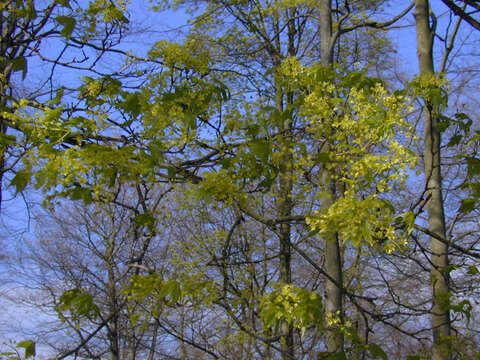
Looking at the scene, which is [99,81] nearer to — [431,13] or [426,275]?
[431,13]

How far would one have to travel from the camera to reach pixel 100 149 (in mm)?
2277

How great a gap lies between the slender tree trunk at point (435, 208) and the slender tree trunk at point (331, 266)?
0.70 m

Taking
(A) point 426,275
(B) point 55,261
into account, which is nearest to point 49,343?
(B) point 55,261

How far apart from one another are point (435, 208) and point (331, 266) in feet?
3.48

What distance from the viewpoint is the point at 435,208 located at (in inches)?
146

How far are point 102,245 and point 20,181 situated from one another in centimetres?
770

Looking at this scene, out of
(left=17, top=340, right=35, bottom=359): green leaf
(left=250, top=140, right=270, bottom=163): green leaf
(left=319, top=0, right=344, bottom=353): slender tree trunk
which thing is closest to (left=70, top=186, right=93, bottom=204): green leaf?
(left=17, top=340, right=35, bottom=359): green leaf

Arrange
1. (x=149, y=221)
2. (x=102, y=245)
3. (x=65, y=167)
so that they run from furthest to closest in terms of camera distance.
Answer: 1. (x=102, y=245)
2. (x=149, y=221)
3. (x=65, y=167)

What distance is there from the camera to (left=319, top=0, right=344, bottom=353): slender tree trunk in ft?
10.3

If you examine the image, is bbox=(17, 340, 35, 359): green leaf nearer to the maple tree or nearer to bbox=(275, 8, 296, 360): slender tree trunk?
the maple tree

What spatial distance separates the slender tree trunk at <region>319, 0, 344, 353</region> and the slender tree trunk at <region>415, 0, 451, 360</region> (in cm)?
70

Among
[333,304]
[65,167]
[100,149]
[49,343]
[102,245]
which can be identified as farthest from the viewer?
[49,343]

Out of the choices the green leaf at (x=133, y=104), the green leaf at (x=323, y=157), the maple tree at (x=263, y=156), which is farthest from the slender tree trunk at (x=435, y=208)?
the green leaf at (x=133, y=104)

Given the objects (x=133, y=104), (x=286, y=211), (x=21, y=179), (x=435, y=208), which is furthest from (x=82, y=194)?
(x=286, y=211)
